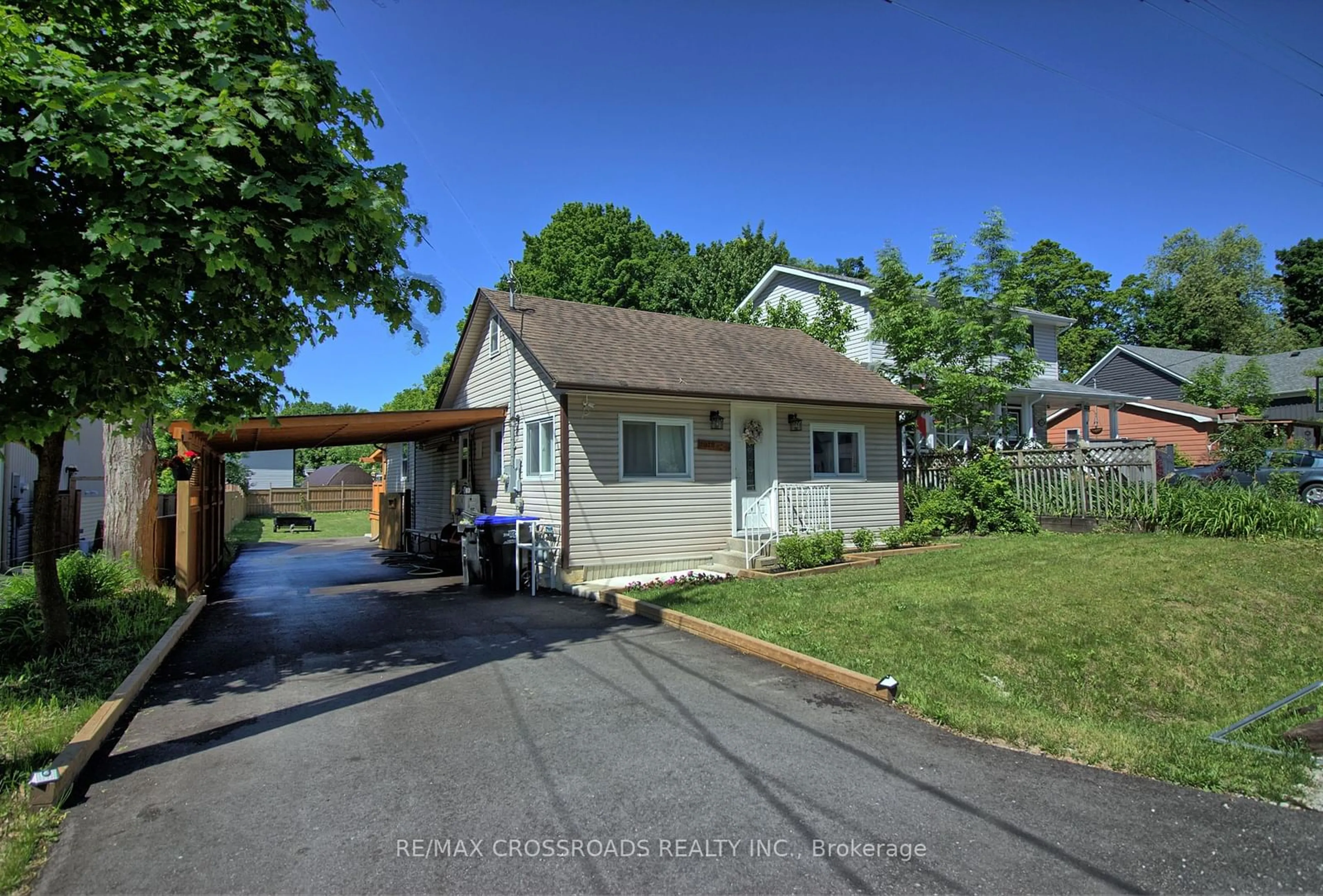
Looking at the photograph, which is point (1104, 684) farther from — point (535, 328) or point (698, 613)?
point (535, 328)

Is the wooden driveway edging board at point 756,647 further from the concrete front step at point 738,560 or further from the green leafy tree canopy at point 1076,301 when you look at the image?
the green leafy tree canopy at point 1076,301

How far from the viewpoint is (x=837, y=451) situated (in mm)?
14883

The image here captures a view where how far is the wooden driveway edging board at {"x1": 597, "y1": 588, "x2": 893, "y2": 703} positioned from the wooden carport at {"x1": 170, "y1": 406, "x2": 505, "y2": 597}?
16.1 ft

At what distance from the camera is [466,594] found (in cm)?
1151

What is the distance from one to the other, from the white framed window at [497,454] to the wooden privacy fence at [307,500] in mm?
27412

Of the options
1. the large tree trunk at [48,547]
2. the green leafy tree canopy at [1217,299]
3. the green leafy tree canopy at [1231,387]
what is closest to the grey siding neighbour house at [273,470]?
the large tree trunk at [48,547]

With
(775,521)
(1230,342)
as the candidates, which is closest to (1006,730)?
(775,521)

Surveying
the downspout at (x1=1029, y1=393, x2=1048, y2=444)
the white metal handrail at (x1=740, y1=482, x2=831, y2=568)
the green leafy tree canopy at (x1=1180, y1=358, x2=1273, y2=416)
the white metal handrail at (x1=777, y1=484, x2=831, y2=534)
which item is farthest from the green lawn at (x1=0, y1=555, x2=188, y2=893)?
the green leafy tree canopy at (x1=1180, y1=358, x2=1273, y2=416)

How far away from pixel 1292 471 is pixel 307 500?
43.5m

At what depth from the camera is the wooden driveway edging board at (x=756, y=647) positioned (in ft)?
19.4

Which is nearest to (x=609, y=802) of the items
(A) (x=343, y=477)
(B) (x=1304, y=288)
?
(A) (x=343, y=477)

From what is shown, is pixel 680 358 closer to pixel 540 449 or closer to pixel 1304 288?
pixel 540 449

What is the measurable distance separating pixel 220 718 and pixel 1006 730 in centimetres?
582

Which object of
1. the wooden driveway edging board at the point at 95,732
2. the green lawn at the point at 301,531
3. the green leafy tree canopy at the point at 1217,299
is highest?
the green leafy tree canopy at the point at 1217,299
